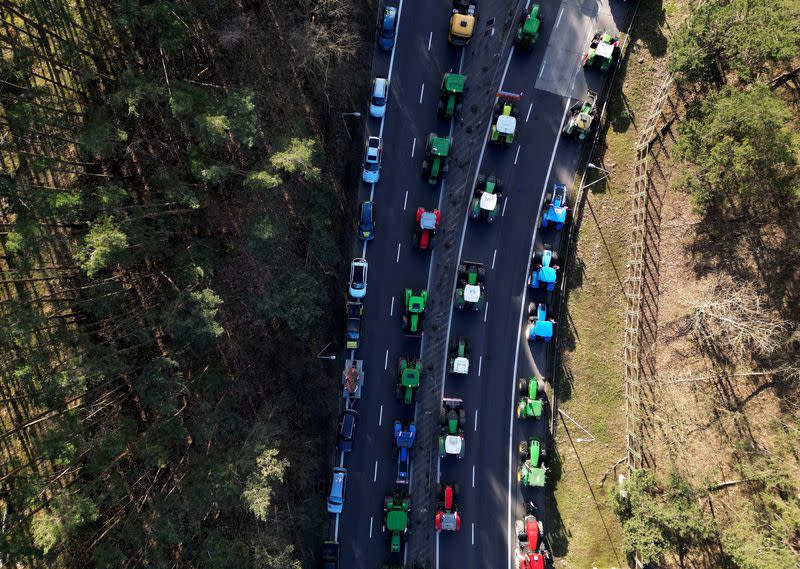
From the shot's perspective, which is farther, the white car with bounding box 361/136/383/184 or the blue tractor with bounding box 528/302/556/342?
the blue tractor with bounding box 528/302/556/342

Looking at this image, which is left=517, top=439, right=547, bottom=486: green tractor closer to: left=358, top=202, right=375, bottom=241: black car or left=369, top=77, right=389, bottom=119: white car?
left=358, top=202, right=375, bottom=241: black car

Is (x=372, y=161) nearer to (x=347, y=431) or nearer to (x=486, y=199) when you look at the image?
(x=486, y=199)

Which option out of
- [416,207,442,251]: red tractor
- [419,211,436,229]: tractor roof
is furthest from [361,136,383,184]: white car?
[419,211,436,229]: tractor roof

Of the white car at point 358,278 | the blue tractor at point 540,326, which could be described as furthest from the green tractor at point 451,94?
the blue tractor at point 540,326

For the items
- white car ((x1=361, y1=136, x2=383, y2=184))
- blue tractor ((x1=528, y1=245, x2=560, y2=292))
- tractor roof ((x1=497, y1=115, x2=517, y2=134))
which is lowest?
blue tractor ((x1=528, y1=245, x2=560, y2=292))

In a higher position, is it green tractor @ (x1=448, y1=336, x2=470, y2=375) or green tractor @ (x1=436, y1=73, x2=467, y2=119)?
green tractor @ (x1=436, y1=73, x2=467, y2=119)

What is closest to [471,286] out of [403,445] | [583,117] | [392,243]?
[392,243]

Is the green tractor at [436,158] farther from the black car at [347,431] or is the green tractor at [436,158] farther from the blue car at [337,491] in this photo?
the blue car at [337,491]
